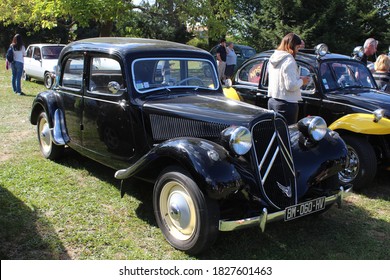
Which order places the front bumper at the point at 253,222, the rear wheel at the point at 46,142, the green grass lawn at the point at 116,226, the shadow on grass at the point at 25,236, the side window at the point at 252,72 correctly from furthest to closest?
the side window at the point at 252,72, the rear wheel at the point at 46,142, the green grass lawn at the point at 116,226, the shadow on grass at the point at 25,236, the front bumper at the point at 253,222

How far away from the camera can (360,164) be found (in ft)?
16.3

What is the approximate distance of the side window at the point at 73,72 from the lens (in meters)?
4.94

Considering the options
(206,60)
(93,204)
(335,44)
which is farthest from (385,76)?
(335,44)

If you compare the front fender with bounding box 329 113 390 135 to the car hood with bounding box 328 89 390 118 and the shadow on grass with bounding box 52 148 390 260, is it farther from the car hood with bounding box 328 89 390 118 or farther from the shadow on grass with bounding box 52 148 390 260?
the shadow on grass with bounding box 52 148 390 260

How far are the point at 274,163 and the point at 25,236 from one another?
244cm

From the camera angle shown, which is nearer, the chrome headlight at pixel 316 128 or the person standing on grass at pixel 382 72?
the chrome headlight at pixel 316 128

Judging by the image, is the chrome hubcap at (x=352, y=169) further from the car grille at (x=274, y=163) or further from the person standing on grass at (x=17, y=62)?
the person standing on grass at (x=17, y=62)

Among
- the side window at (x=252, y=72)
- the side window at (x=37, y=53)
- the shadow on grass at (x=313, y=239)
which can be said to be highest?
the side window at (x=37, y=53)

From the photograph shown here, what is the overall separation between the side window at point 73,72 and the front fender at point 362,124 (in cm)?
344

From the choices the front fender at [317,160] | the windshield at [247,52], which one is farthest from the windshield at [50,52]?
the front fender at [317,160]

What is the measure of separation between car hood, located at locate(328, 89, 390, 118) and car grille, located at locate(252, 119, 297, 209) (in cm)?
217

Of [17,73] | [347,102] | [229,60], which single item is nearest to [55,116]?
[347,102]

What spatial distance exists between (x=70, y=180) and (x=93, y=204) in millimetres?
832

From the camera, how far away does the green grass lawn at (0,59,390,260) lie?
3.46m
